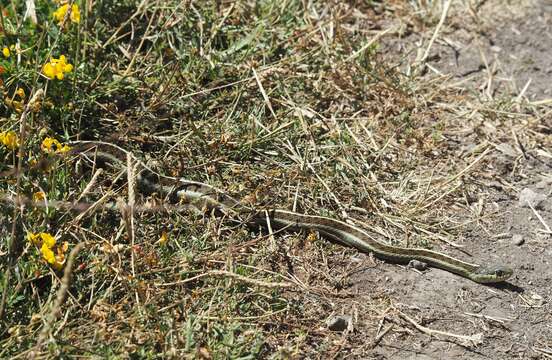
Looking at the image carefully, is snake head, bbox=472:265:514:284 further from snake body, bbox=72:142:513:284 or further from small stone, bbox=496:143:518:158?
small stone, bbox=496:143:518:158

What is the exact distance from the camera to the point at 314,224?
203 inches

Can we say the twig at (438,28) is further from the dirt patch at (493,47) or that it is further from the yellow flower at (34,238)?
the yellow flower at (34,238)

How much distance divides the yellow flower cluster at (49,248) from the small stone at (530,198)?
129 inches

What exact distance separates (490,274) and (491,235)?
0.51 m

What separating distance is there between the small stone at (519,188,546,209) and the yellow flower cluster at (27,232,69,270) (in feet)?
10.7

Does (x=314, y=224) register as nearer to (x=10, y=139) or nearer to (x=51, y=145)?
(x=51, y=145)

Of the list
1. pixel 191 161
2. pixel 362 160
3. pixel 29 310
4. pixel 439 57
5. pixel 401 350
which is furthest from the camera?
pixel 439 57

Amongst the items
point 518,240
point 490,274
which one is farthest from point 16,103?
point 518,240

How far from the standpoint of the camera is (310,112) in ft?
19.5

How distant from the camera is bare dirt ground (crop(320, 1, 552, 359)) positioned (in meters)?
4.72

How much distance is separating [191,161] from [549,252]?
8.24 feet

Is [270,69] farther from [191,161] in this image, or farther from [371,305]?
[371,305]

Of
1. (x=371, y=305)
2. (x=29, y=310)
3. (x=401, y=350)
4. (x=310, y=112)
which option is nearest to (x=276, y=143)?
(x=310, y=112)

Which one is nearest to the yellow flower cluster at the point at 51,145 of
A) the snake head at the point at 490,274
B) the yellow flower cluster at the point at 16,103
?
the yellow flower cluster at the point at 16,103
